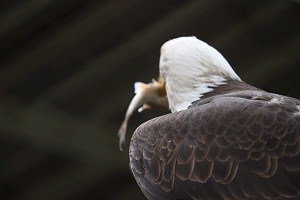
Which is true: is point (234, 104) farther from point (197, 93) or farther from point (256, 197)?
point (197, 93)

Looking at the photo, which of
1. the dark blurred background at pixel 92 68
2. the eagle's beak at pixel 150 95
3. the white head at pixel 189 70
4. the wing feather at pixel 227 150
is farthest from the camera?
the dark blurred background at pixel 92 68

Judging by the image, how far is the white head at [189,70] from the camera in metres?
5.98

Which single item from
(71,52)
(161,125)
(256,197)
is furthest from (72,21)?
(256,197)

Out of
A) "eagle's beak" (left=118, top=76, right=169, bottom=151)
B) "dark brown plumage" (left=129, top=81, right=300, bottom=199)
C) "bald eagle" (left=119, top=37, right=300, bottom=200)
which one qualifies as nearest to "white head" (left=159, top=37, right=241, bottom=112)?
"eagle's beak" (left=118, top=76, right=169, bottom=151)

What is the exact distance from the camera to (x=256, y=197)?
4785 mm

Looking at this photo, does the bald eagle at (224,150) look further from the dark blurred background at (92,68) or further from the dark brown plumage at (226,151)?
the dark blurred background at (92,68)

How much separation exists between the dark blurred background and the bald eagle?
1.53 m

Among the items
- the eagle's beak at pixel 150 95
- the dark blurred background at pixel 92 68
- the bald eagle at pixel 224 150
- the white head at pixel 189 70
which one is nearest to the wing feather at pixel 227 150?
the bald eagle at pixel 224 150

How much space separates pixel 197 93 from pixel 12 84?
5.95 ft

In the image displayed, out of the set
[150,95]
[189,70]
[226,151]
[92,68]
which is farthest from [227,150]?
[92,68]

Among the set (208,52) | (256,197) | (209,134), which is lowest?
(256,197)

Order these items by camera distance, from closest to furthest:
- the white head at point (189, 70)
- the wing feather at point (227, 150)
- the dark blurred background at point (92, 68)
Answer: the wing feather at point (227, 150), the white head at point (189, 70), the dark blurred background at point (92, 68)

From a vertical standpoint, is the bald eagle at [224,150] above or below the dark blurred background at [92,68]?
below

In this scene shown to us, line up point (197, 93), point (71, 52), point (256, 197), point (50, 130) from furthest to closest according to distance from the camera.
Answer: point (50, 130) → point (71, 52) → point (197, 93) → point (256, 197)
